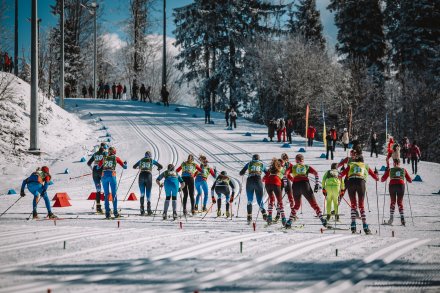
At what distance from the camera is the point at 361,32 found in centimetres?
4644

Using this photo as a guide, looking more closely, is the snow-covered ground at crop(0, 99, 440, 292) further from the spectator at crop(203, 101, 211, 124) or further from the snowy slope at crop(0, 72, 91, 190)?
the spectator at crop(203, 101, 211, 124)

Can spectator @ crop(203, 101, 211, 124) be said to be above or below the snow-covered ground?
above

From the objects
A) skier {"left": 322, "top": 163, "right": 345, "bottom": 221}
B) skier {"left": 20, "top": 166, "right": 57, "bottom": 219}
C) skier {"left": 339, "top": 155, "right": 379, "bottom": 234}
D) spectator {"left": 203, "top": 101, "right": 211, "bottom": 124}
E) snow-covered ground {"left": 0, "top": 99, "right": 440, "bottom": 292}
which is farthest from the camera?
spectator {"left": 203, "top": 101, "right": 211, "bottom": 124}

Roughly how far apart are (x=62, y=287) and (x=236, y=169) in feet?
57.1

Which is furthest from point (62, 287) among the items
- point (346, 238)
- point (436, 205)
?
point (436, 205)

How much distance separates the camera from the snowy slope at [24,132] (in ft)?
71.1

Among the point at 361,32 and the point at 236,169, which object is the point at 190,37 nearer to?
the point at 361,32

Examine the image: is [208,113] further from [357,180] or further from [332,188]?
[357,180]

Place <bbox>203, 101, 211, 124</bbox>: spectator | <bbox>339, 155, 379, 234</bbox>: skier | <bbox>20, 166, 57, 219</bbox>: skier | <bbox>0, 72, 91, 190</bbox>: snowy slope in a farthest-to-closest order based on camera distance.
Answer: <bbox>203, 101, 211, 124</bbox>: spectator, <bbox>0, 72, 91, 190</bbox>: snowy slope, <bbox>20, 166, 57, 219</bbox>: skier, <bbox>339, 155, 379, 234</bbox>: skier

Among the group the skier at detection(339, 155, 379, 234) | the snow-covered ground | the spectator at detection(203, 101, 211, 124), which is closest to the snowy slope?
the snow-covered ground

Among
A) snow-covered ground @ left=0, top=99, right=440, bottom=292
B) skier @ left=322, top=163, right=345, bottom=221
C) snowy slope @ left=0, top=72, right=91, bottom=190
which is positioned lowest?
snow-covered ground @ left=0, top=99, right=440, bottom=292

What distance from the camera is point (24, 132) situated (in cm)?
2447

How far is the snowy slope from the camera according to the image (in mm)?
21672

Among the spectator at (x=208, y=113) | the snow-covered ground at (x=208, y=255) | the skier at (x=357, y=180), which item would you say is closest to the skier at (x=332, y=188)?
the snow-covered ground at (x=208, y=255)
